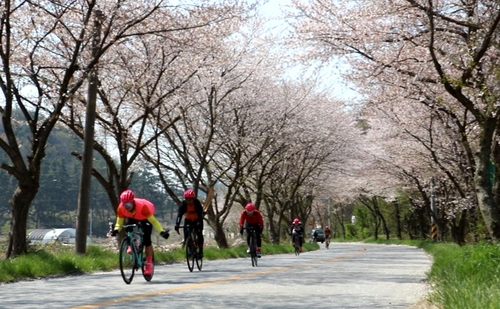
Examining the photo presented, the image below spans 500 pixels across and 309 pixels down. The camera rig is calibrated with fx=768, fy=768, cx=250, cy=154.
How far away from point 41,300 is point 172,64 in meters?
15.8

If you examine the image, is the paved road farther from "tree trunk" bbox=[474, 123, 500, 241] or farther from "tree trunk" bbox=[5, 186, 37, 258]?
"tree trunk" bbox=[5, 186, 37, 258]

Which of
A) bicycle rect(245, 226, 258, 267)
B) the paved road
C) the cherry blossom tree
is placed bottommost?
the paved road

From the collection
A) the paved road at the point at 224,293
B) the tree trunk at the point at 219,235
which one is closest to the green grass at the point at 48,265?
the paved road at the point at 224,293

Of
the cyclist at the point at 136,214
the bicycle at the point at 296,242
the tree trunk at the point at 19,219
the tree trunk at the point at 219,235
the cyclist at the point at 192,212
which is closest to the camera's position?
the cyclist at the point at 136,214

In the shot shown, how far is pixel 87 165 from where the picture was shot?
18.0 meters

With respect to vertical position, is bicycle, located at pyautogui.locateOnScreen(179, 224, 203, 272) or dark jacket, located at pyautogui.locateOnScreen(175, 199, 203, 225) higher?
dark jacket, located at pyautogui.locateOnScreen(175, 199, 203, 225)

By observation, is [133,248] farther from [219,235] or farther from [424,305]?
[219,235]

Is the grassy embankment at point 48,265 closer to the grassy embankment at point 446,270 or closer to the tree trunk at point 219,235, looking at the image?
the grassy embankment at point 446,270

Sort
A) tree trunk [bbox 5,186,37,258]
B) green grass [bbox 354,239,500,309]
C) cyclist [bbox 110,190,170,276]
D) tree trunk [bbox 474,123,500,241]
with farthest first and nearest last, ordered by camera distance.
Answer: tree trunk [bbox 5,186,37,258] → tree trunk [bbox 474,123,500,241] → cyclist [bbox 110,190,170,276] → green grass [bbox 354,239,500,309]

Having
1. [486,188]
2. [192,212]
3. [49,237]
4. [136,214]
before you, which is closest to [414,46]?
[486,188]

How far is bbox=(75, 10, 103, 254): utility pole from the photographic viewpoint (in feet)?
57.0

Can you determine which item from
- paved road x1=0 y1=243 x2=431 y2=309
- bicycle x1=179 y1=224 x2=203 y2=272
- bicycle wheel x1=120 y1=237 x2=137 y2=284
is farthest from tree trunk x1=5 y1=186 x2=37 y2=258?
bicycle wheel x1=120 y1=237 x2=137 y2=284

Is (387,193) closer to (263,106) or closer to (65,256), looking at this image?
(263,106)

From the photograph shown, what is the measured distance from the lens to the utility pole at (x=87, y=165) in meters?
17.4
